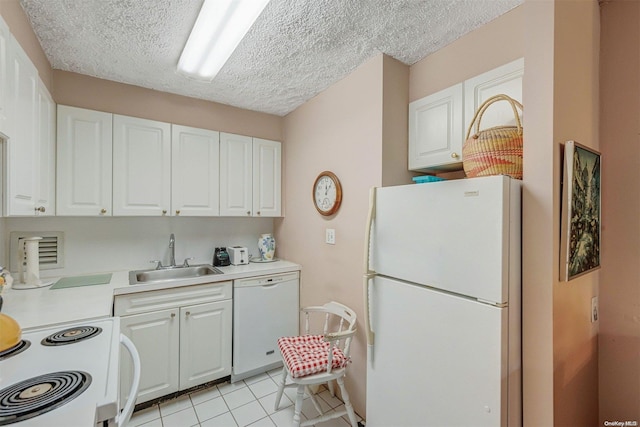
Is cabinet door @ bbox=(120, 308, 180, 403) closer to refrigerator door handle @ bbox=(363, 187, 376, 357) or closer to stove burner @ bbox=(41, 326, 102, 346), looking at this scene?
stove burner @ bbox=(41, 326, 102, 346)

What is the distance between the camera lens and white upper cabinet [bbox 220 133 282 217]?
2.63 m

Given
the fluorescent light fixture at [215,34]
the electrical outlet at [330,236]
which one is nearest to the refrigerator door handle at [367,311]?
the electrical outlet at [330,236]

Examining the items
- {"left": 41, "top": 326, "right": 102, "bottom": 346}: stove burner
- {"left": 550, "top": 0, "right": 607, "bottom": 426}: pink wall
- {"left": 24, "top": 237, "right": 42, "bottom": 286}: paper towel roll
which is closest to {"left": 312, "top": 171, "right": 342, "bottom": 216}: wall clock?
{"left": 550, "top": 0, "right": 607, "bottom": 426}: pink wall

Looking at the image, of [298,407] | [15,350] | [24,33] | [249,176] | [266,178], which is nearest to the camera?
[15,350]

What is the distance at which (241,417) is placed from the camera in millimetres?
1929

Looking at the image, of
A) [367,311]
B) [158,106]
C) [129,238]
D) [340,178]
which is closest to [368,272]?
[367,311]

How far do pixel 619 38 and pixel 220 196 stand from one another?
2.76m

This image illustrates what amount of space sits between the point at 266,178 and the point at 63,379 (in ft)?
7.08

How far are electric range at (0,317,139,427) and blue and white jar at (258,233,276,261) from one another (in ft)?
5.32

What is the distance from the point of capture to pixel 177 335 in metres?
2.09

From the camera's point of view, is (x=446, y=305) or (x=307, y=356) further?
(x=307, y=356)

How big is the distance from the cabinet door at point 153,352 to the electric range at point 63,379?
0.71m

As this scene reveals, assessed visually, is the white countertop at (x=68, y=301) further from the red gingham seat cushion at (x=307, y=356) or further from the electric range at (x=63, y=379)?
the red gingham seat cushion at (x=307, y=356)

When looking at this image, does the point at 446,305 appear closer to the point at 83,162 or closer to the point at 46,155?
the point at 46,155
